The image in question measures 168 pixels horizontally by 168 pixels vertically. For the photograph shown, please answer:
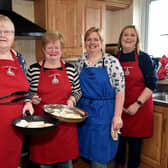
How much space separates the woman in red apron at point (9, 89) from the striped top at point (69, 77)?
0.38 feet

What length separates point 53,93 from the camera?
1417mm

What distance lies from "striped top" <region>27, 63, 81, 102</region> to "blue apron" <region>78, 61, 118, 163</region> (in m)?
0.05

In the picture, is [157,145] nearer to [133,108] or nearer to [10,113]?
[133,108]

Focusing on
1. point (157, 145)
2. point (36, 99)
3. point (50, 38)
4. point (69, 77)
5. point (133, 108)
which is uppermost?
point (50, 38)

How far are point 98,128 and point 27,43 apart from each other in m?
1.19

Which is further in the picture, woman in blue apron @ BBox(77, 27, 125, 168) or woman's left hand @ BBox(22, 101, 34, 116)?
woman in blue apron @ BBox(77, 27, 125, 168)

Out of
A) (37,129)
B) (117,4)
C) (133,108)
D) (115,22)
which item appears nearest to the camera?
(37,129)

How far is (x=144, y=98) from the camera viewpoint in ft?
5.32

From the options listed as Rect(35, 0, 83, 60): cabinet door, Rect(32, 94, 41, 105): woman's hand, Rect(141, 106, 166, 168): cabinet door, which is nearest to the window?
Rect(35, 0, 83, 60): cabinet door

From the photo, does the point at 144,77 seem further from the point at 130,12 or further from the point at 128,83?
the point at 130,12

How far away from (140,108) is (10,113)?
96 cm

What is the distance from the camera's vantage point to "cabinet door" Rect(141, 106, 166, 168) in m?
1.77

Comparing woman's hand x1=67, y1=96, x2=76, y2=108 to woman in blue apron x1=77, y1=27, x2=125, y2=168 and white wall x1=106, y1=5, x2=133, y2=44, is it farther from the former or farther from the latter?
white wall x1=106, y1=5, x2=133, y2=44

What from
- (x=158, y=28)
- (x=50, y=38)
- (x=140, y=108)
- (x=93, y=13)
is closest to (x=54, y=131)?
(x=50, y=38)
